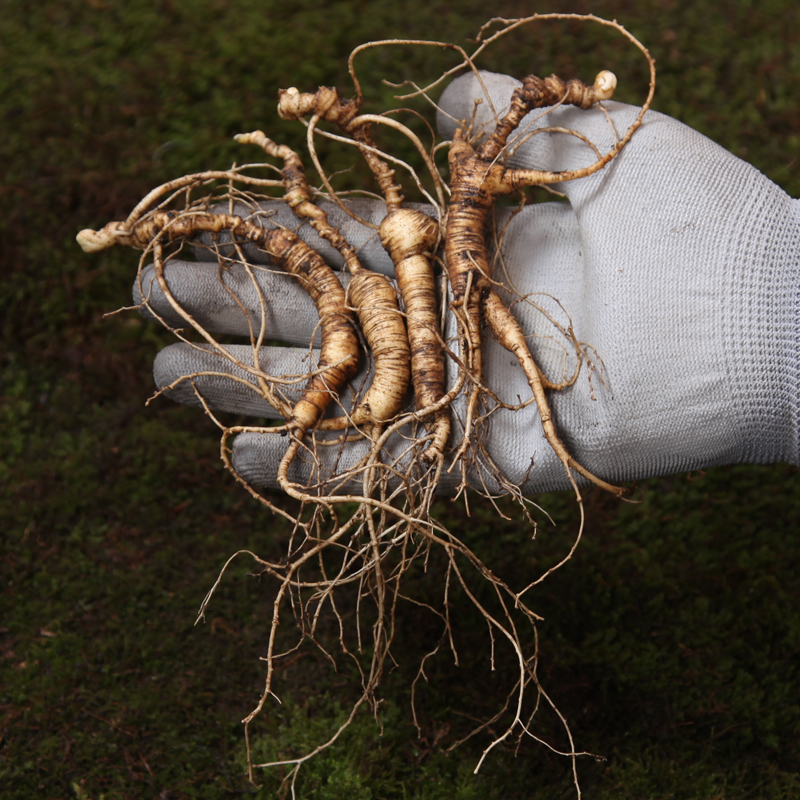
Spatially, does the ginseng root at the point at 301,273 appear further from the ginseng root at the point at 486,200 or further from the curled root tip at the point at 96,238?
the ginseng root at the point at 486,200

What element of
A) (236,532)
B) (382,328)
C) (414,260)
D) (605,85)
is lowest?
(236,532)

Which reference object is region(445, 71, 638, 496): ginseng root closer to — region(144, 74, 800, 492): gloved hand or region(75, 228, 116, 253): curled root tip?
region(144, 74, 800, 492): gloved hand

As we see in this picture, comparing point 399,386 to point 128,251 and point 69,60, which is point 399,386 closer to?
point 128,251

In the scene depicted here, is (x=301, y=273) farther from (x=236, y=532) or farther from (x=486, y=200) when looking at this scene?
(x=236, y=532)

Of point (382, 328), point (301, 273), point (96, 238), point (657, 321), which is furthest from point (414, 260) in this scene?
point (96, 238)

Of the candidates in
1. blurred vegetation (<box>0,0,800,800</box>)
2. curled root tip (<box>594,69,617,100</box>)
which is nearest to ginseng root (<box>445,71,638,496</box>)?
curled root tip (<box>594,69,617,100</box>)

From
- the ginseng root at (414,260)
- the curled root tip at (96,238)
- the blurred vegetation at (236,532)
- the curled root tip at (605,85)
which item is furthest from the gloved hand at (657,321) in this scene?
the blurred vegetation at (236,532)
